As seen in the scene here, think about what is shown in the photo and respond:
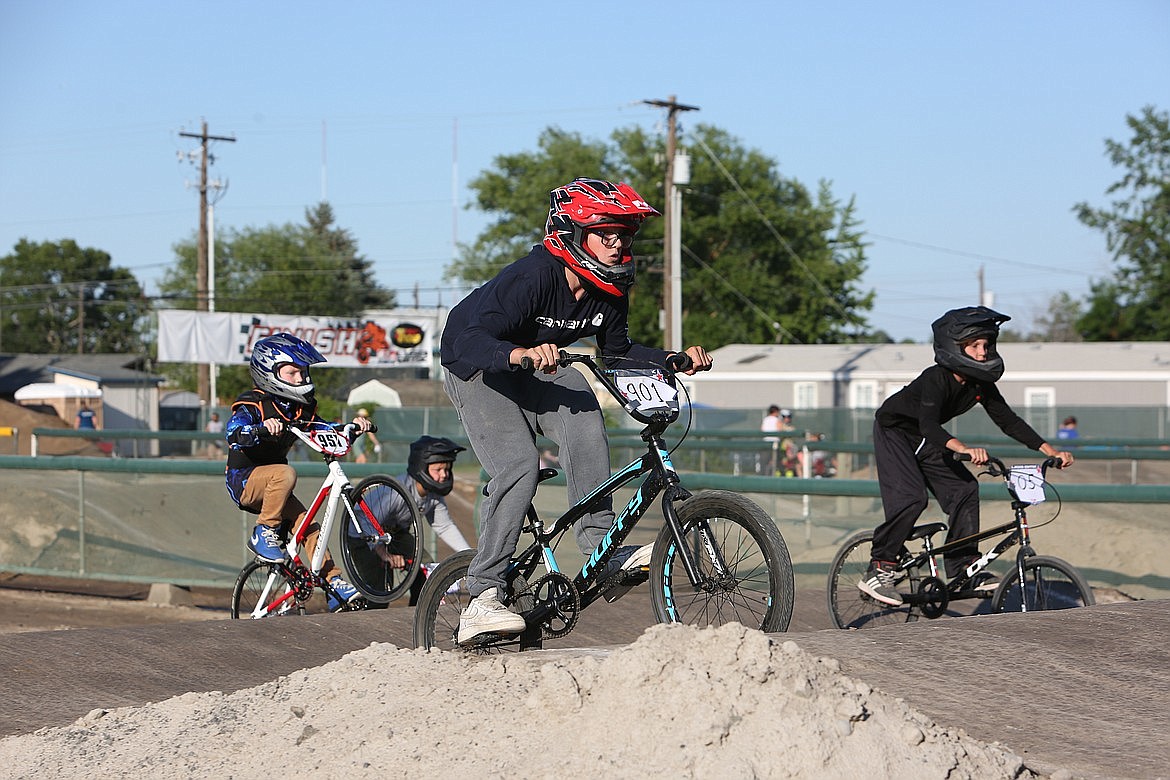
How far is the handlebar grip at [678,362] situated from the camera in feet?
16.9

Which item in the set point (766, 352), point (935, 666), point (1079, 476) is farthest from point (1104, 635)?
point (766, 352)

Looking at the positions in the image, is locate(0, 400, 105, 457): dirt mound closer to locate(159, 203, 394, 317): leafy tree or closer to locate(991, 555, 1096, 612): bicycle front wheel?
locate(991, 555, 1096, 612): bicycle front wheel

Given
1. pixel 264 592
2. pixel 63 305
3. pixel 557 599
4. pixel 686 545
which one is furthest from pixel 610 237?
pixel 63 305

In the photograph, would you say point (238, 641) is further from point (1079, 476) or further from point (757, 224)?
point (757, 224)

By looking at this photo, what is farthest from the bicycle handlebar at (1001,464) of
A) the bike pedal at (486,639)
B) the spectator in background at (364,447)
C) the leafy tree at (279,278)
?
the leafy tree at (279,278)

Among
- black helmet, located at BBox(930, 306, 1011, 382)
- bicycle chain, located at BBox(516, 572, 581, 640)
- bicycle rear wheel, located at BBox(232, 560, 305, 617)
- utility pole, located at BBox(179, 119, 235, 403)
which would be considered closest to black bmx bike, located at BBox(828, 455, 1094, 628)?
black helmet, located at BBox(930, 306, 1011, 382)

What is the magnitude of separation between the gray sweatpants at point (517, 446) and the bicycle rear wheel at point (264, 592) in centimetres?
329

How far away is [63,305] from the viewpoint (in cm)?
11312

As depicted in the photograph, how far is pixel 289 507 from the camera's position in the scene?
27.6 ft

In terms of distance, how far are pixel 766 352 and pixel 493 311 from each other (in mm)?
51489

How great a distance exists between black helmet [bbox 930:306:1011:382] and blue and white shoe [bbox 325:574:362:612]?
12.9 feet

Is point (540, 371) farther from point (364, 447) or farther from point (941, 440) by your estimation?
point (364, 447)

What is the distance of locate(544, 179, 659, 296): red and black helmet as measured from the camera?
196 inches

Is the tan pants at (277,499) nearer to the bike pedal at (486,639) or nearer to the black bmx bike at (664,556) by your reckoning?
the black bmx bike at (664,556)
